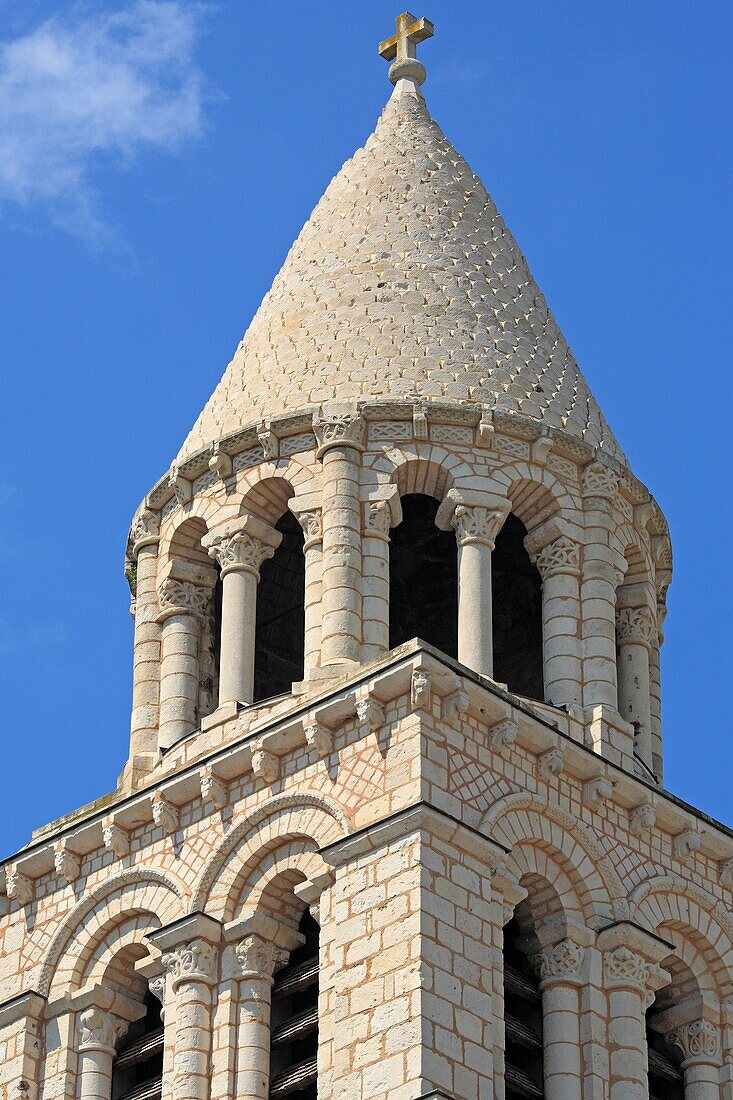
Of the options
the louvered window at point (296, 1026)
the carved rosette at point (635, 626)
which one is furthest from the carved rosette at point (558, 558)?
the louvered window at point (296, 1026)

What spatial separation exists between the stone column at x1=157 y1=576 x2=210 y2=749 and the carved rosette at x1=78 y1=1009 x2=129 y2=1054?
3.45 m

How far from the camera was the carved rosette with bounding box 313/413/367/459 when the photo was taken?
1454 inches

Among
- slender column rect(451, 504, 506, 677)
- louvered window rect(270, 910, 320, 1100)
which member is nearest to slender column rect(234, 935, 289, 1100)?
louvered window rect(270, 910, 320, 1100)

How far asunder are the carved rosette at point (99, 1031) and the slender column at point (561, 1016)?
Result: 4440 millimetres

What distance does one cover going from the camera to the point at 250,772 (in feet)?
113

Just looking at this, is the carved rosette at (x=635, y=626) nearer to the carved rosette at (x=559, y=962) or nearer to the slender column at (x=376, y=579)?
the slender column at (x=376, y=579)

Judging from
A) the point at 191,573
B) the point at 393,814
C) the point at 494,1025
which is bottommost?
the point at 494,1025

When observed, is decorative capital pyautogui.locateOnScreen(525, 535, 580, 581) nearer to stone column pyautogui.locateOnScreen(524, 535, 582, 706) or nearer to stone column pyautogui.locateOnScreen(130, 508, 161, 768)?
stone column pyautogui.locateOnScreen(524, 535, 582, 706)

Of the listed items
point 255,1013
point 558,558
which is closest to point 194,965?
point 255,1013

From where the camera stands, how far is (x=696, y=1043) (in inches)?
1352

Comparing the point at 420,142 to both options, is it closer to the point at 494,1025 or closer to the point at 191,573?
the point at 191,573

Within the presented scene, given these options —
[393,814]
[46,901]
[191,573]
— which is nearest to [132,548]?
[191,573]

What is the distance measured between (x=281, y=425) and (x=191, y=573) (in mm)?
2053

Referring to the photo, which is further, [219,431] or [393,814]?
[219,431]
